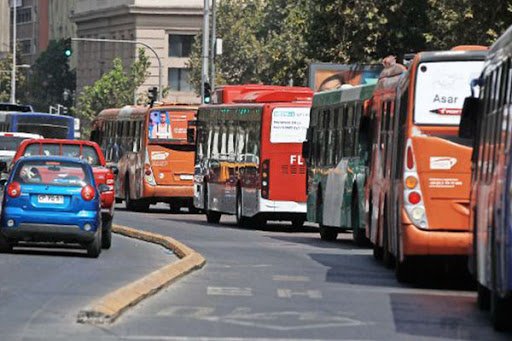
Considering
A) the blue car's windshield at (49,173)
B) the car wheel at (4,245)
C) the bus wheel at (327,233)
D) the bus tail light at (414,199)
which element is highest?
the bus tail light at (414,199)

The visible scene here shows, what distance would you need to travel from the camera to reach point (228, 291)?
21750mm

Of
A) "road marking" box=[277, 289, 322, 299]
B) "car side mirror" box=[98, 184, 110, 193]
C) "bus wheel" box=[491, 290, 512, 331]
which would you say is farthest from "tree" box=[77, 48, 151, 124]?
"bus wheel" box=[491, 290, 512, 331]

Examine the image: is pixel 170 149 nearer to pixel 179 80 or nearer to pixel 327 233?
pixel 327 233

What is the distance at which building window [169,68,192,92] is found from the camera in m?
136

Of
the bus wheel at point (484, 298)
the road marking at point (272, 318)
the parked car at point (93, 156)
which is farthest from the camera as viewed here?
the parked car at point (93, 156)

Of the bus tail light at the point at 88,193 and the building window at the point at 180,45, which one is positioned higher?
the bus tail light at the point at 88,193

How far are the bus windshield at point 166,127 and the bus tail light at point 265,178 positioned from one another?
39.9ft

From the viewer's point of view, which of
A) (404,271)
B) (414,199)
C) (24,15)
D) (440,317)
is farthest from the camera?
(24,15)

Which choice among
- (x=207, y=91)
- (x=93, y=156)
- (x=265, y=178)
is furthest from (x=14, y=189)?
(x=207, y=91)

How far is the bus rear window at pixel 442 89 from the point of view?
23.7 meters

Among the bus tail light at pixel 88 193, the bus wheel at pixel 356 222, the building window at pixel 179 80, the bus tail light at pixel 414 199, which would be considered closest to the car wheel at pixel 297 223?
the bus wheel at pixel 356 222

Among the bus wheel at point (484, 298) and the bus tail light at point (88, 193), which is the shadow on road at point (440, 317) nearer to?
the bus wheel at point (484, 298)

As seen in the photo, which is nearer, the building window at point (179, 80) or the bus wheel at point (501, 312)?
the bus wheel at point (501, 312)

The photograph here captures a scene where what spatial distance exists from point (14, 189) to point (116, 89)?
91050mm
